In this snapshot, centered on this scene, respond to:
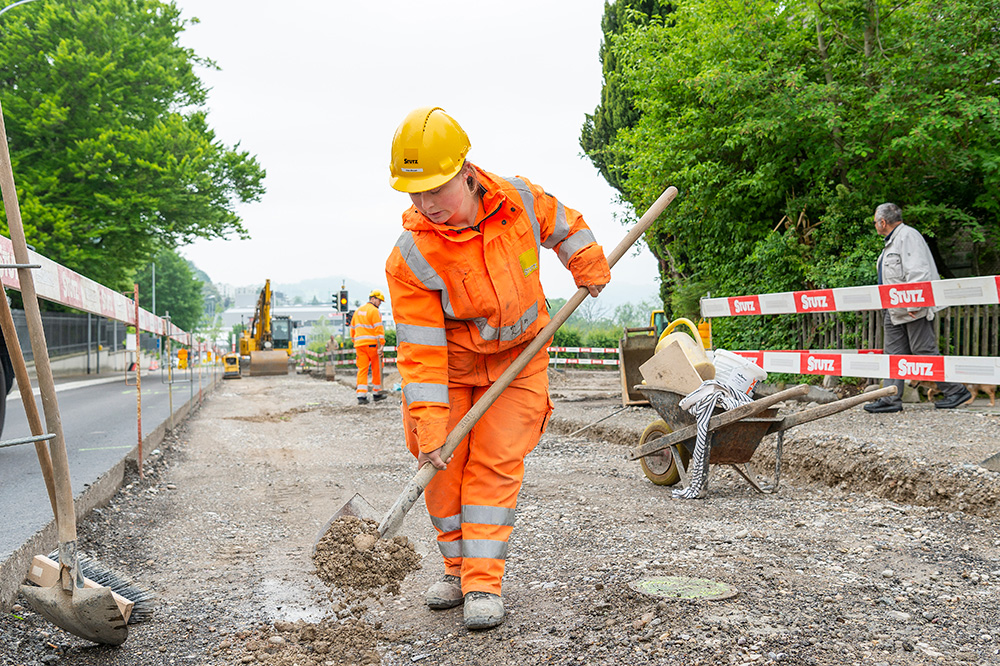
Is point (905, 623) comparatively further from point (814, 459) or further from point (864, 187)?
point (864, 187)

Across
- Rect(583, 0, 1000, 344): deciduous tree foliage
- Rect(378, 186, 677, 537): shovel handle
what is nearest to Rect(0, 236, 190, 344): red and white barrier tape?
Rect(378, 186, 677, 537): shovel handle

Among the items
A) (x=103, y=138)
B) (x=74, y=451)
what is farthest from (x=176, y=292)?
(x=74, y=451)

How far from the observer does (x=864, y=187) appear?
1026cm

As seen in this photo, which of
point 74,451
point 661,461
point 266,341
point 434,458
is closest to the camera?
point 434,458

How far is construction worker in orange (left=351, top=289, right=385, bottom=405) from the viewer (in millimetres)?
13977

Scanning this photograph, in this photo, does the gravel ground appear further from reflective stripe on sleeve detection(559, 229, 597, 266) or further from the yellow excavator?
the yellow excavator

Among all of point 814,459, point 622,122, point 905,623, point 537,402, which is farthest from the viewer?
point 622,122

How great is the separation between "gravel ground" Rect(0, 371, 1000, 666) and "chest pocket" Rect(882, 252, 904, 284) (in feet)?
4.52

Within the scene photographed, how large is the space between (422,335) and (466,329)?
22cm

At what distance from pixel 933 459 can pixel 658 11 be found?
15.7 metres

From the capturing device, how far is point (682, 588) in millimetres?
3178

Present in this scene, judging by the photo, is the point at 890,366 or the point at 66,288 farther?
the point at 890,366

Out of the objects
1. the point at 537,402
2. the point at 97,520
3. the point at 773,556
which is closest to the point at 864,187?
the point at 773,556

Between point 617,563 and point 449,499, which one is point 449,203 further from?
point 617,563
